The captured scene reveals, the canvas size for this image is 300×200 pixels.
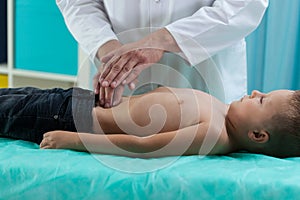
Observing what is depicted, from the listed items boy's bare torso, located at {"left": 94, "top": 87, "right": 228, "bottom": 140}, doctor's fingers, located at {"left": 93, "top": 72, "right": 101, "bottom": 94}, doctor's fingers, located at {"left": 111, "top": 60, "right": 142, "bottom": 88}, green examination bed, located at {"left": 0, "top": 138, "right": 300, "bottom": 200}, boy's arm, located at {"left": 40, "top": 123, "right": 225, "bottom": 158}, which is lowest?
green examination bed, located at {"left": 0, "top": 138, "right": 300, "bottom": 200}

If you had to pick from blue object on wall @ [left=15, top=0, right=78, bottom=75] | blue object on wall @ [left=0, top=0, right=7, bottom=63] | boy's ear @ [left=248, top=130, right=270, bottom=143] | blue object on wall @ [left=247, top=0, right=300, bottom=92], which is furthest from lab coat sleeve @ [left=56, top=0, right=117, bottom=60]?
blue object on wall @ [left=0, top=0, right=7, bottom=63]

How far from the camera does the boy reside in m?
1.30

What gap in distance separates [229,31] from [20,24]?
1.53m

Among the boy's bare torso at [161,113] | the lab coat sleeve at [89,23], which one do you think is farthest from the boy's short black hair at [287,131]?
the lab coat sleeve at [89,23]

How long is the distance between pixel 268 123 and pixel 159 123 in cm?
28

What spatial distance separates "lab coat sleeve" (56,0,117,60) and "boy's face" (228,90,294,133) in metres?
0.45

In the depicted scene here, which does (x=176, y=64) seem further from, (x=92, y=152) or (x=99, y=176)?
(x=99, y=176)

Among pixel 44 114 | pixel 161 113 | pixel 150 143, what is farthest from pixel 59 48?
pixel 150 143

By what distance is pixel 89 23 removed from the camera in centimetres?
166

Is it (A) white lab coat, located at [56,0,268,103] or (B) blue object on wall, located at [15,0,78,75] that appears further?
(B) blue object on wall, located at [15,0,78,75]

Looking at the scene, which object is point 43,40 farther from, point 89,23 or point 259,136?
point 259,136

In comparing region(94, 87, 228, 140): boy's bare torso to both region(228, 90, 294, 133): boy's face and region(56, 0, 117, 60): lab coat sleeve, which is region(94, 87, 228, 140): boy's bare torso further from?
region(56, 0, 117, 60): lab coat sleeve

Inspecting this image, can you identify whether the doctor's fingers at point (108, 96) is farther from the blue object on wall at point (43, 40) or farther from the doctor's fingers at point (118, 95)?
the blue object on wall at point (43, 40)

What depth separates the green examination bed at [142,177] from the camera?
3.70 ft
